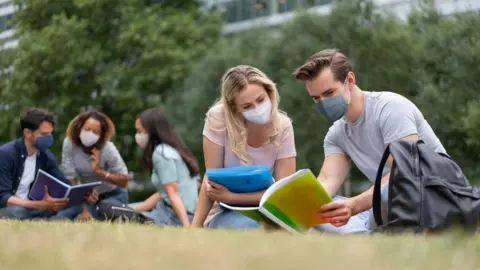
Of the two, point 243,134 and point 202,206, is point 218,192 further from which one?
point 243,134

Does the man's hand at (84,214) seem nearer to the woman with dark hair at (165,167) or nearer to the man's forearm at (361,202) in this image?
the woman with dark hair at (165,167)

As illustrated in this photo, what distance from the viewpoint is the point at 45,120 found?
32.1ft

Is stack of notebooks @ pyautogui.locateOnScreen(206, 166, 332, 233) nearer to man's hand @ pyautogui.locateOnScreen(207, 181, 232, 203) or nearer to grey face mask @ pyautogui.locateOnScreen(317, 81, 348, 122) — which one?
man's hand @ pyautogui.locateOnScreen(207, 181, 232, 203)

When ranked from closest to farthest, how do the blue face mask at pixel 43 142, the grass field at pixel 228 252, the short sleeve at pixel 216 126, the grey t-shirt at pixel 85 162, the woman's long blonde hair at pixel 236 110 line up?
the grass field at pixel 228 252 < the woman's long blonde hair at pixel 236 110 < the short sleeve at pixel 216 126 < the blue face mask at pixel 43 142 < the grey t-shirt at pixel 85 162

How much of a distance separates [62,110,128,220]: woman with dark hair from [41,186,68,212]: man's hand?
22.3 inches

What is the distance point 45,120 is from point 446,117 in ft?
58.3

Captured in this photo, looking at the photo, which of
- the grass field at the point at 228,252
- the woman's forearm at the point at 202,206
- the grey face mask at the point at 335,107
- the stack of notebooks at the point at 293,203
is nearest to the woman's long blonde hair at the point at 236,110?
the woman's forearm at the point at 202,206

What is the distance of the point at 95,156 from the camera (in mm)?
9867

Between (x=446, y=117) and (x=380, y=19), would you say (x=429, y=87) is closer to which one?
(x=446, y=117)

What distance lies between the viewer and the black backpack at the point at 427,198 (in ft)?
14.3

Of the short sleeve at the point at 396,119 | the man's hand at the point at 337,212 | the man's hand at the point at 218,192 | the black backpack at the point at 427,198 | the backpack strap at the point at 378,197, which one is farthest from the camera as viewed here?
the man's hand at the point at 218,192

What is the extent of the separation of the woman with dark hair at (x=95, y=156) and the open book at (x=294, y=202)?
4714 millimetres

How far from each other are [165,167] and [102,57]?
2497 cm

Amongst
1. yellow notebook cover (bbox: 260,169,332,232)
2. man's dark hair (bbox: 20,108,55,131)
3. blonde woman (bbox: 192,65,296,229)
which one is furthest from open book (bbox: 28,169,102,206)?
yellow notebook cover (bbox: 260,169,332,232)
